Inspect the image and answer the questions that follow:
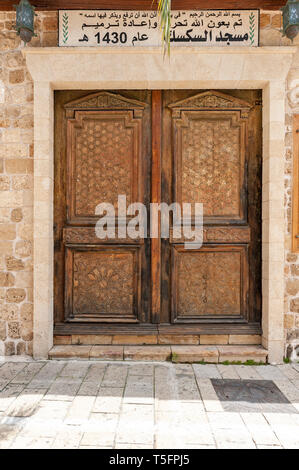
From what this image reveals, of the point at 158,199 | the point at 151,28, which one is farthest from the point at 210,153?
the point at 151,28

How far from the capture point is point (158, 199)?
4020 mm

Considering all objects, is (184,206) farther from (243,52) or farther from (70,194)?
(243,52)

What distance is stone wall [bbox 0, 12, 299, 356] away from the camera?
3838 mm

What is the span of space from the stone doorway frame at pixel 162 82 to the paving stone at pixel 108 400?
110 cm

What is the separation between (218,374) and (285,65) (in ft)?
11.0

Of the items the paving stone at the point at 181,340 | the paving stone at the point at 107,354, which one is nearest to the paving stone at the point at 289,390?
the paving stone at the point at 181,340

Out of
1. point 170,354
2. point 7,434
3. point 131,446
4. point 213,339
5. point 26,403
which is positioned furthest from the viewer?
point 213,339

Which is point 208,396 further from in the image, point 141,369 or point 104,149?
point 104,149

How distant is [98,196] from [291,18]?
8.99ft

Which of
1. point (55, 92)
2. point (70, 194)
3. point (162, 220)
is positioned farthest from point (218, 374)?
point (55, 92)

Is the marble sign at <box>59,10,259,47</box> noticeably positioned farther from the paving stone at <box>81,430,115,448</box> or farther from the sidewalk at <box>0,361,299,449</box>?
the paving stone at <box>81,430,115,448</box>

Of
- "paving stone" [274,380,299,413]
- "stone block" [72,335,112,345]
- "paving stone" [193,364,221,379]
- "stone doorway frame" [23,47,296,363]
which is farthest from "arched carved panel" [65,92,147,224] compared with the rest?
"paving stone" [274,380,299,413]

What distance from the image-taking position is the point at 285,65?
377cm

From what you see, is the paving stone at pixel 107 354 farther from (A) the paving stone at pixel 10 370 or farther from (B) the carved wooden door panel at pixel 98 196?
(A) the paving stone at pixel 10 370
